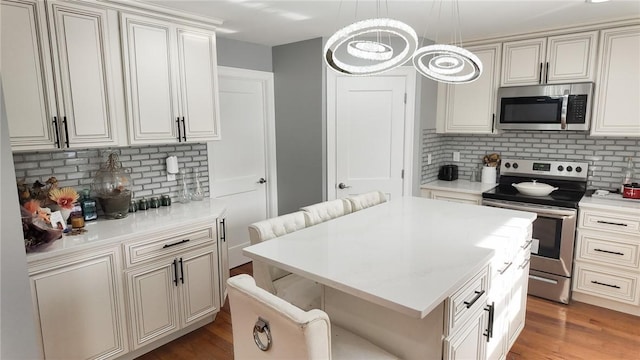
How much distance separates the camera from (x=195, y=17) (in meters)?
2.76

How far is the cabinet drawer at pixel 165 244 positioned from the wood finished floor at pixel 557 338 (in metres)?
0.70

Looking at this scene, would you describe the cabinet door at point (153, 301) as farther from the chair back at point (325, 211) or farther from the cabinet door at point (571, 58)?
the cabinet door at point (571, 58)

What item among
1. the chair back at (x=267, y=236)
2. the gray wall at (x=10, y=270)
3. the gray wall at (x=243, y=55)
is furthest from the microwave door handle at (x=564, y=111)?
the gray wall at (x=10, y=270)

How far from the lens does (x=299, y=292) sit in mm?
1983

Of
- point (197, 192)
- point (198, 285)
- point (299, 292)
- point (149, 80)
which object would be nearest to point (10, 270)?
point (299, 292)

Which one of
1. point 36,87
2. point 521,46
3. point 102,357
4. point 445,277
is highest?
point 521,46

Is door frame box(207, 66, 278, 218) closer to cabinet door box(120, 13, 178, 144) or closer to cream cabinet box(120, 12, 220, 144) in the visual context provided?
cream cabinet box(120, 12, 220, 144)

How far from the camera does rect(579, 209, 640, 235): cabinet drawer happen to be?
287cm

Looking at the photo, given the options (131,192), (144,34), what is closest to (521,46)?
(144,34)

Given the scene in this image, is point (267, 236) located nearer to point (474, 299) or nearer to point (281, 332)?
point (281, 332)

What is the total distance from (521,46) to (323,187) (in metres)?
2.24

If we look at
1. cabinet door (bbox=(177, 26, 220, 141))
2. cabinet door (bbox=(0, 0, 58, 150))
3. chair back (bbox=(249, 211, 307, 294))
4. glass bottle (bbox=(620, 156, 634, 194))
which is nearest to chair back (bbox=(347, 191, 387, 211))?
chair back (bbox=(249, 211, 307, 294))

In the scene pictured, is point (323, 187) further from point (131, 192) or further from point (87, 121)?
point (87, 121)

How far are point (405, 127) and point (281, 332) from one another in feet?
9.22
